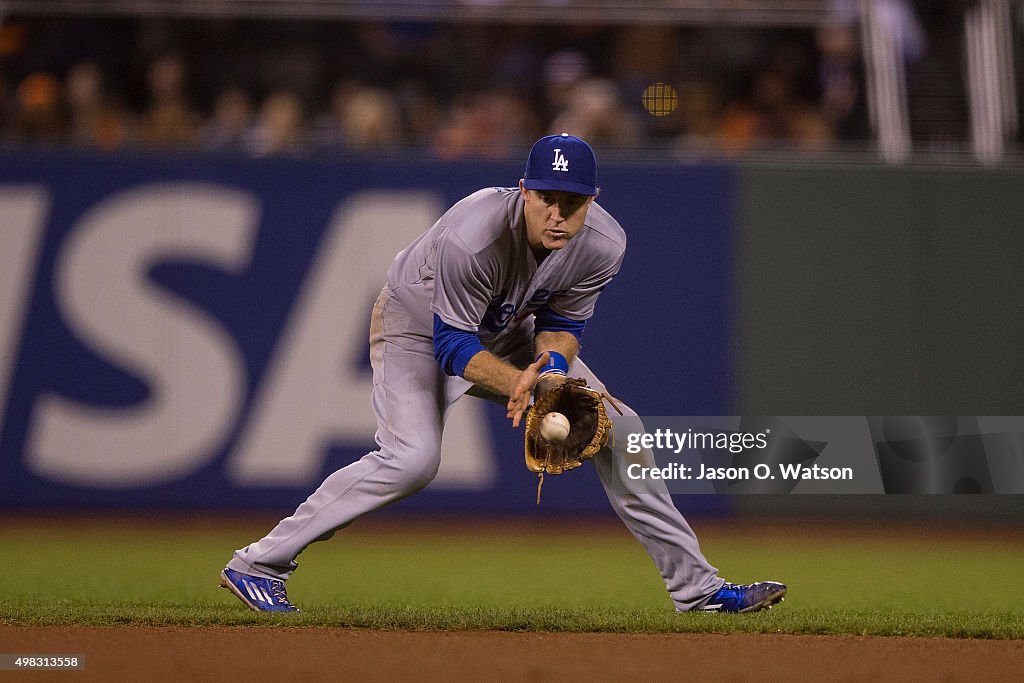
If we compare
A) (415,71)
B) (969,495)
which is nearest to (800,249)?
(969,495)

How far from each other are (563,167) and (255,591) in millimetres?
2080

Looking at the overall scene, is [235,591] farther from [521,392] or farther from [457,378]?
[521,392]

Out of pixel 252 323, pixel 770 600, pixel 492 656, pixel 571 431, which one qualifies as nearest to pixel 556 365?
pixel 571 431

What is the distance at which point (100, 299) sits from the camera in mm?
9055

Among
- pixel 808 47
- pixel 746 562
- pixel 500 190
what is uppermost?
pixel 808 47

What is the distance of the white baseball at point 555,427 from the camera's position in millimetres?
4895

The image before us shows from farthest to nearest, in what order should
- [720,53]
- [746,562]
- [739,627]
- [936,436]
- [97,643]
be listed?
[720,53] → [936,436] → [746,562] → [739,627] → [97,643]

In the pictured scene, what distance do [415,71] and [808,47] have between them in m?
2.99

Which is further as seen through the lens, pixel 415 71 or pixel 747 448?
pixel 415 71

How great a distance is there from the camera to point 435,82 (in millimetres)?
10031

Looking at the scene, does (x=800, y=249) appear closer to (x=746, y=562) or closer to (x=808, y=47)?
(x=808, y=47)

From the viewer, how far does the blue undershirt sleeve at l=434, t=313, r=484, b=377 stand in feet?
16.2
